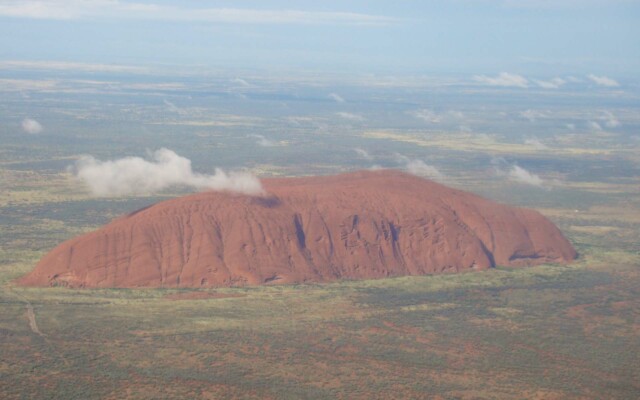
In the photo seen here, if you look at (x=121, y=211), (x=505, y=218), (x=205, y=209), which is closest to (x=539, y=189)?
(x=505, y=218)

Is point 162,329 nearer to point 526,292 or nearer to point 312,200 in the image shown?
point 312,200

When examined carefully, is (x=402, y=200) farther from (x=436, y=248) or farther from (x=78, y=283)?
(x=78, y=283)

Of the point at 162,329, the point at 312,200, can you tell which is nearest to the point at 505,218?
the point at 312,200

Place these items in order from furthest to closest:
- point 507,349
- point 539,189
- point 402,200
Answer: point 539,189
point 402,200
point 507,349

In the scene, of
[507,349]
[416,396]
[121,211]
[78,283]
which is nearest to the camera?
[416,396]

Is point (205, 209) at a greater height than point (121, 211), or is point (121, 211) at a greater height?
point (205, 209)

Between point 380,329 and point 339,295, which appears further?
point 339,295
